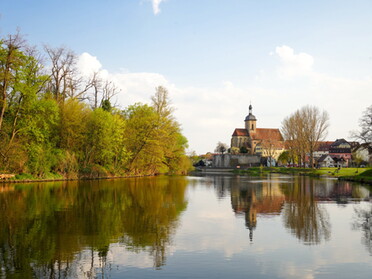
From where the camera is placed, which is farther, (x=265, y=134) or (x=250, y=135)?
(x=265, y=134)

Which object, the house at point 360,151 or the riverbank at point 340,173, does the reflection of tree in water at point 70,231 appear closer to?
the riverbank at point 340,173

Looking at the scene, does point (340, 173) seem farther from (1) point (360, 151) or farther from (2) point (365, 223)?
(2) point (365, 223)

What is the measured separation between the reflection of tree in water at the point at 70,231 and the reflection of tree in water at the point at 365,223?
266 inches

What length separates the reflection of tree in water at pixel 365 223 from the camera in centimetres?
1298

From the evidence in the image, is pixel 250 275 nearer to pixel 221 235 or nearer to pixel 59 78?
pixel 221 235

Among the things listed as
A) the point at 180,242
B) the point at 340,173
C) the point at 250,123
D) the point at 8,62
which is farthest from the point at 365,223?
→ the point at 250,123

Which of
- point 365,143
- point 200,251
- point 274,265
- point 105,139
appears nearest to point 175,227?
point 200,251

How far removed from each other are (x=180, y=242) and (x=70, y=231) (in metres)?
4.14

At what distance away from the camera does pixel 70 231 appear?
13.5 m

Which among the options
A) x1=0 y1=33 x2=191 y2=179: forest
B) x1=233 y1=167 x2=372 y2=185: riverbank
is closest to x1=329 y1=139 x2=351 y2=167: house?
x1=233 y1=167 x2=372 y2=185: riverbank

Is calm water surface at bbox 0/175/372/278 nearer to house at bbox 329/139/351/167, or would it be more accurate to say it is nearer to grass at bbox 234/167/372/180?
grass at bbox 234/167/372/180

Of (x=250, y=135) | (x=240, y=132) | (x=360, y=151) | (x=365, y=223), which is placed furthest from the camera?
(x=240, y=132)

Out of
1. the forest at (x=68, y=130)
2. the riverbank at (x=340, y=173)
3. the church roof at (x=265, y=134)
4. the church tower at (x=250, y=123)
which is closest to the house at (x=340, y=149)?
the church roof at (x=265, y=134)

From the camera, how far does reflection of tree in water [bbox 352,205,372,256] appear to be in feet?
42.6
